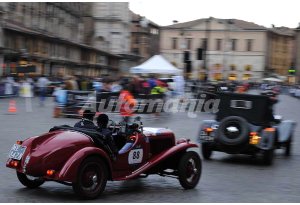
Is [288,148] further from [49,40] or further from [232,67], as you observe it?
[232,67]

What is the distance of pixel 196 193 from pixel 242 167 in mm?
3344

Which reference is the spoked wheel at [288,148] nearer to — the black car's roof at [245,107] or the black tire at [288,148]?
the black tire at [288,148]

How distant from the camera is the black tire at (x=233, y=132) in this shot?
11.9 meters

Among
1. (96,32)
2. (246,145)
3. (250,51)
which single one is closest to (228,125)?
(246,145)

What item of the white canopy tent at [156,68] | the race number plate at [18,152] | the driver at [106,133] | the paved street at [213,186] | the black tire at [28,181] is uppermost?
the white canopy tent at [156,68]

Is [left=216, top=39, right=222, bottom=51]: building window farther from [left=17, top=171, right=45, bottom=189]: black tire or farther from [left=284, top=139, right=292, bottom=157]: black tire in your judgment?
[left=17, top=171, right=45, bottom=189]: black tire

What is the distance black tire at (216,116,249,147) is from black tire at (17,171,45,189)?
16.3 feet

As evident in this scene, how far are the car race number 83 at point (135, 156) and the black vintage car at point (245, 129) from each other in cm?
376

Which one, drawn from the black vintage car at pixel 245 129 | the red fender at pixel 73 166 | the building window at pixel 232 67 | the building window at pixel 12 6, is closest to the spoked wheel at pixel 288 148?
the black vintage car at pixel 245 129

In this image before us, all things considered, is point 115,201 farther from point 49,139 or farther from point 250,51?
point 250,51

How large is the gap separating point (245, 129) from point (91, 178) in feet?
16.9

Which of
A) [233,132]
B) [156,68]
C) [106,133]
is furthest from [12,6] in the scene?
[106,133]

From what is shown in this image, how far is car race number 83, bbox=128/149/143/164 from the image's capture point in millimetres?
8469

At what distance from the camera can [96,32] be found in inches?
3679
